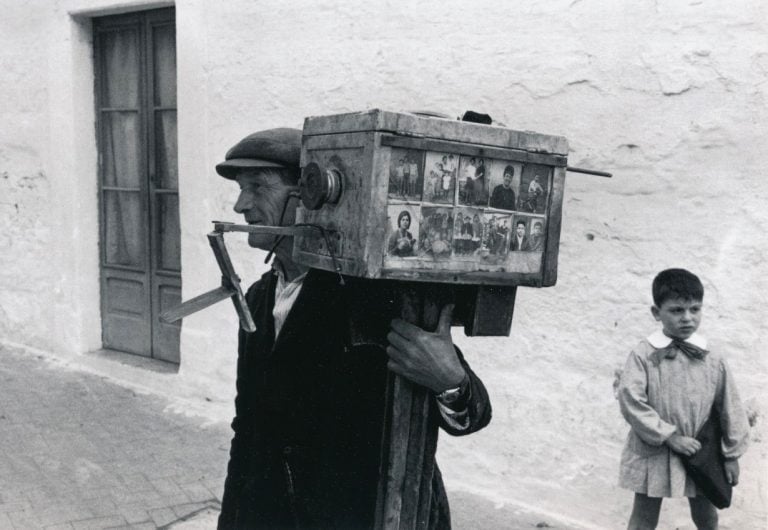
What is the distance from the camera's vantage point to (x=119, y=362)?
6277 millimetres

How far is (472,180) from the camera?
154 cm

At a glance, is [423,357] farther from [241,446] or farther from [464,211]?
[241,446]

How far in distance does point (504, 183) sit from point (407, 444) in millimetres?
571

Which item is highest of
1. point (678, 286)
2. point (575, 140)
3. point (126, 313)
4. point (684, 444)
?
point (575, 140)

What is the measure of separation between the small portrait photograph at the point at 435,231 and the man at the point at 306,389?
0.18 meters

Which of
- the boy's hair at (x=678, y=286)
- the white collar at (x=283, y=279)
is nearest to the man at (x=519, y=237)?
the white collar at (x=283, y=279)

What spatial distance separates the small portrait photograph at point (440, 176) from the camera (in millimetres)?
1508

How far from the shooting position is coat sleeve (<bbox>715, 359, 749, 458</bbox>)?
3.09 meters

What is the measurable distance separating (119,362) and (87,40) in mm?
2536

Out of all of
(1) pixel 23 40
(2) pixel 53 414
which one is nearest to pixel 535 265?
(2) pixel 53 414

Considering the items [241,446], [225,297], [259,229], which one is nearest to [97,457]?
[241,446]

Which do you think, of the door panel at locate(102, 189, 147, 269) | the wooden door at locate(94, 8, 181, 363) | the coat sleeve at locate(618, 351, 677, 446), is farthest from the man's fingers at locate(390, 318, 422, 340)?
the door panel at locate(102, 189, 147, 269)

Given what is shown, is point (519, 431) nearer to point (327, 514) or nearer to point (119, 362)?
point (327, 514)

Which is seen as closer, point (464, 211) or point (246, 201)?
point (464, 211)
